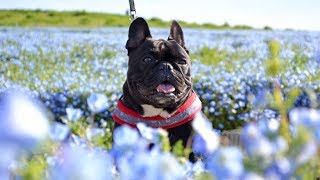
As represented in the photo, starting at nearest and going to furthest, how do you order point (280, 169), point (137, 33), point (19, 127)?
point (19, 127)
point (280, 169)
point (137, 33)

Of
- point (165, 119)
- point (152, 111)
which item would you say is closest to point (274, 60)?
point (165, 119)

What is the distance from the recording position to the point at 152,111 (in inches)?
122

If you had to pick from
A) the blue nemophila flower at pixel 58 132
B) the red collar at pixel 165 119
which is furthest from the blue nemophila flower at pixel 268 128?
the red collar at pixel 165 119

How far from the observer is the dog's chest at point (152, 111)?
3.04 m

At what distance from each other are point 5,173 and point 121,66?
8.14 m

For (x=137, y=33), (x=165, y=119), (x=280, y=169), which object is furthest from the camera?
(x=137, y=33)

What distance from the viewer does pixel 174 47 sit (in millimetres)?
3041

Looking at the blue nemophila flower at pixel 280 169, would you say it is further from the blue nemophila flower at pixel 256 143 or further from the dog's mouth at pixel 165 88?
the dog's mouth at pixel 165 88

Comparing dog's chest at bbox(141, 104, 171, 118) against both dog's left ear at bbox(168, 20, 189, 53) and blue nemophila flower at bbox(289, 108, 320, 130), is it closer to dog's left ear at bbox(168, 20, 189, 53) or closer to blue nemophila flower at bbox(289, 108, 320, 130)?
dog's left ear at bbox(168, 20, 189, 53)

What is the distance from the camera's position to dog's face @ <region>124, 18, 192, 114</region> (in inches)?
118

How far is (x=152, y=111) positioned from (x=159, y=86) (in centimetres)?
14

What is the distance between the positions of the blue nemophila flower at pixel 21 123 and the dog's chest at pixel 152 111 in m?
Result: 2.29

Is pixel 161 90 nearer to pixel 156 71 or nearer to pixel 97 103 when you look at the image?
pixel 156 71

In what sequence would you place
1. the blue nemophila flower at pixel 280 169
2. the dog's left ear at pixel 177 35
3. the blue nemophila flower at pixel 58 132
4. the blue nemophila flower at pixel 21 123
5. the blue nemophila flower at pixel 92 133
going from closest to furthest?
the blue nemophila flower at pixel 21 123
the blue nemophila flower at pixel 280 169
the blue nemophila flower at pixel 58 132
the blue nemophila flower at pixel 92 133
the dog's left ear at pixel 177 35
